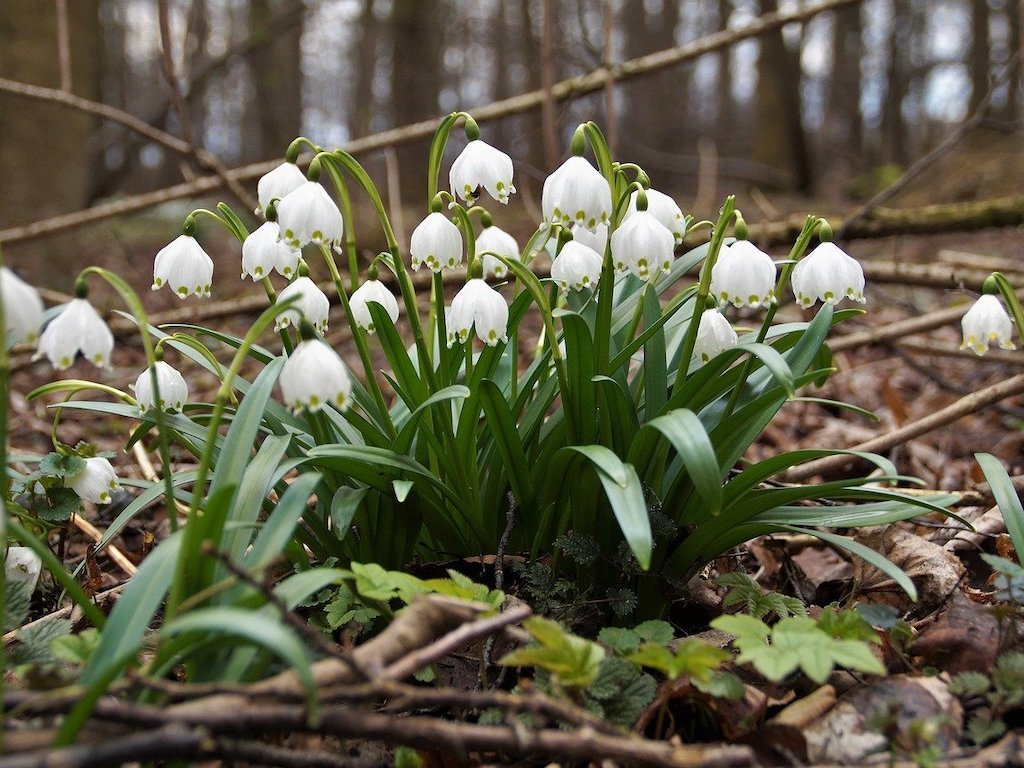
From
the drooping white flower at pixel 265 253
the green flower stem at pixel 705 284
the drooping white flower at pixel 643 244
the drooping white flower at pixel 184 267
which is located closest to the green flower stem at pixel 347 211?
the drooping white flower at pixel 265 253

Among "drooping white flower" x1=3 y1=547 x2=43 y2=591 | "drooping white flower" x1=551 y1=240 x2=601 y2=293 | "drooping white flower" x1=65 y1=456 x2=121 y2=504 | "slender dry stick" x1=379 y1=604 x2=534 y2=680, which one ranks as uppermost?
"drooping white flower" x1=551 y1=240 x2=601 y2=293

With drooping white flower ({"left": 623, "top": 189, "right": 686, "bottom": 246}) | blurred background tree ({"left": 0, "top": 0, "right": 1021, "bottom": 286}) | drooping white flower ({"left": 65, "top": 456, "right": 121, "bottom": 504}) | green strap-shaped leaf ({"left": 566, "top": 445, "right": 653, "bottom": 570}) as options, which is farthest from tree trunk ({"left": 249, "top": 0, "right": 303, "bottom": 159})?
green strap-shaped leaf ({"left": 566, "top": 445, "right": 653, "bottom": 570})

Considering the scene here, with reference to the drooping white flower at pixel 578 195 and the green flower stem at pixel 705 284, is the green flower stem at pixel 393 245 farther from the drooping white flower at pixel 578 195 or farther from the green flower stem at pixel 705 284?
the green flower stem at pixel 705 284

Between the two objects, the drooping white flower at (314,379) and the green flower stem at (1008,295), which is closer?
the drooping white flower at (314,379)

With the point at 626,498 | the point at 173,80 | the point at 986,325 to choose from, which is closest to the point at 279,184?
the point at 626,498

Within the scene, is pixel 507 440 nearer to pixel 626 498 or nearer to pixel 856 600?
pixel 626 498

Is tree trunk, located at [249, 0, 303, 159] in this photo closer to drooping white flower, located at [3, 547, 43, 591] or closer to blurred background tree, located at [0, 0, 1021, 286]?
blurred background tree, located at [0, 0, 1021, 286]
